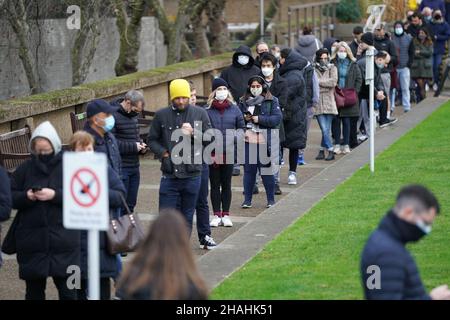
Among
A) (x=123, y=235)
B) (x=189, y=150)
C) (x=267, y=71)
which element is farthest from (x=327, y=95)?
(x=123, y=235)

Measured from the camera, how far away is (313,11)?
3431 centimetres

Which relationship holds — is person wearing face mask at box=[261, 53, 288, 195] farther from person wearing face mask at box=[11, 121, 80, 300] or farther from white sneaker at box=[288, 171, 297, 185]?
person wearing face mask at box=[11, 121, 80, 300]

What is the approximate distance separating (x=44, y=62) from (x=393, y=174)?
333 inches

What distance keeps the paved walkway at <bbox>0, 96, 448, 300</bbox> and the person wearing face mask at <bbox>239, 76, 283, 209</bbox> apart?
37cm

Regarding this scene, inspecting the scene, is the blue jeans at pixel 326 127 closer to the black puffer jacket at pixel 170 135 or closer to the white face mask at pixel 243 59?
the white face mask at pixel 243 59

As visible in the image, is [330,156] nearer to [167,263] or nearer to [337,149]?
[337,149]

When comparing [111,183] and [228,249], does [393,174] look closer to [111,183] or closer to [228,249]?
[228,249]

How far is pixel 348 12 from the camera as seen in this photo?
41.9 meters

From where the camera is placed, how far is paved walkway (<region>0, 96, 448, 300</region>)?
11.9 metres

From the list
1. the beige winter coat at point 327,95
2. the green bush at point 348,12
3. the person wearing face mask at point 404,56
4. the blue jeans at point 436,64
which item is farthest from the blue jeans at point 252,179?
the green bush at point 348,12

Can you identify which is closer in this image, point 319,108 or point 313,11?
point 319,108

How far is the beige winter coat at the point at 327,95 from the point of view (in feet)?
65.0

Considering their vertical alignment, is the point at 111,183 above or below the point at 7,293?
above
